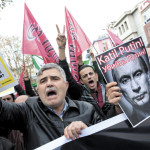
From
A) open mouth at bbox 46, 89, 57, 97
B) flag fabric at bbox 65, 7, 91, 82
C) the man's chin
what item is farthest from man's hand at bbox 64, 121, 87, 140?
flag fabric at bbox 65, 7, 91, 82

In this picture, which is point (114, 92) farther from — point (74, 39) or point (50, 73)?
point (74, 39)

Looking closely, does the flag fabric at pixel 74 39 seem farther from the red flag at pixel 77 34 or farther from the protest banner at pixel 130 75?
the protest banner at pixel 130 75

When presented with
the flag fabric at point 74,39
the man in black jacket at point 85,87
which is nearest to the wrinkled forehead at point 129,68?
the man in black jacket at point 85,87

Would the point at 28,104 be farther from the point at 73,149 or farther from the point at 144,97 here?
the point at 144,97

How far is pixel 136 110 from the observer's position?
1259mm

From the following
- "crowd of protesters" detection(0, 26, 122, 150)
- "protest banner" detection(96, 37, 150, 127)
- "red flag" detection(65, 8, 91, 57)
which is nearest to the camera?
"protest banner" detection(96, 37, 150, 127)

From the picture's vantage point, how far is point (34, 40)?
373cm

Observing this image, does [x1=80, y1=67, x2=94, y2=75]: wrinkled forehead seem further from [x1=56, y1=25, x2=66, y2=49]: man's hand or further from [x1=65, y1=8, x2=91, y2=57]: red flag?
[x1=65, y1=8, x2=91, y2=57]: red flag

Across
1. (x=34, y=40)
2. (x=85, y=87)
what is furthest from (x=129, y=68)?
(x=34, y=40)

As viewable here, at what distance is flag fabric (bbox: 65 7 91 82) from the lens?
11.8 ft

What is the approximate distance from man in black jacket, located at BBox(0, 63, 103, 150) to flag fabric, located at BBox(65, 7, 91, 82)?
1603 mm

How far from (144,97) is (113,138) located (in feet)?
1.24

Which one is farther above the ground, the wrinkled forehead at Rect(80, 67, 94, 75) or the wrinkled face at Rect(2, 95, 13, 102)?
the wrinkled forehead at Rect(80, 67, 94, 75)

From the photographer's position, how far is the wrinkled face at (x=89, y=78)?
9.65 feet
